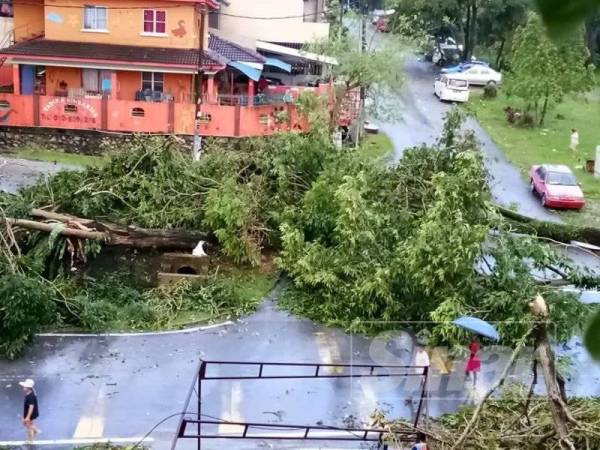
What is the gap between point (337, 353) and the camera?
1420 centimetres

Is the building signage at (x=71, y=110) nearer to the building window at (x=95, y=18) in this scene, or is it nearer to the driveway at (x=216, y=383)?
the building window at (x=95, y=18)

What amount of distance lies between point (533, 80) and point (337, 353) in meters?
19.1

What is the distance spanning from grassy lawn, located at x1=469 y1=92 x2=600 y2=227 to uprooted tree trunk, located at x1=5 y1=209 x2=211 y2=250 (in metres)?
10.6

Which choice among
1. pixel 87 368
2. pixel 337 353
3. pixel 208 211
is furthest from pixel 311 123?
pixel 87 368

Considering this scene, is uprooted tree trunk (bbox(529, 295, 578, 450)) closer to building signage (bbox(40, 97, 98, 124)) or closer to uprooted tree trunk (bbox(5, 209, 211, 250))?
uprooted tree trunk (bbox(5, 209, 211, 250))

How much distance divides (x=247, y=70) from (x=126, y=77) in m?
4.66

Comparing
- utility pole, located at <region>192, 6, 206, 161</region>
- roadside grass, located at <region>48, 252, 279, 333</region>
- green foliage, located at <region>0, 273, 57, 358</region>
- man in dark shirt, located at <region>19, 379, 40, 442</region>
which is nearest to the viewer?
man in dark shirt, located at <region>19, 379, 40, 442</region>

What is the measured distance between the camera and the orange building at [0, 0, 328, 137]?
983 inches

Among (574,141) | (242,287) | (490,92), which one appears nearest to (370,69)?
(574,141)

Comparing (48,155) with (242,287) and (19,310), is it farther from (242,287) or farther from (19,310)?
(19,310)

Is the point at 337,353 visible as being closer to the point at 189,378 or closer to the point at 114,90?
the point at 189,378

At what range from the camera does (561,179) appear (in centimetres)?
2325

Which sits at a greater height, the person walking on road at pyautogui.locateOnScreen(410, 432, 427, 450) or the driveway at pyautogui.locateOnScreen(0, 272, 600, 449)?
the person walking on road at pyautogui.locateOnScreen(410, 432, 427, 450)

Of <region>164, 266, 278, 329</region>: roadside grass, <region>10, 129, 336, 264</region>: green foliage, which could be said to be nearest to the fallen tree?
<region>10, 129, 336, 264</region>: green foliage
